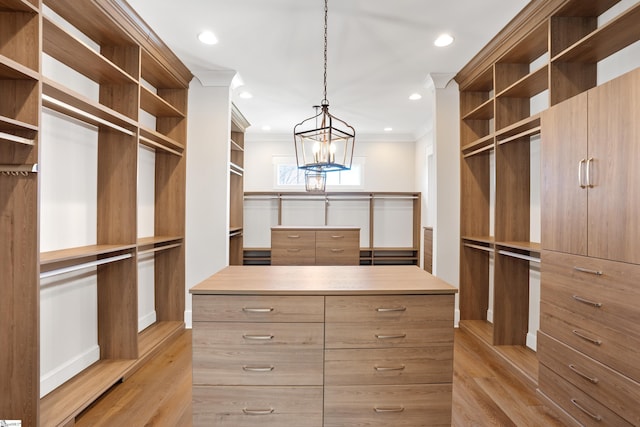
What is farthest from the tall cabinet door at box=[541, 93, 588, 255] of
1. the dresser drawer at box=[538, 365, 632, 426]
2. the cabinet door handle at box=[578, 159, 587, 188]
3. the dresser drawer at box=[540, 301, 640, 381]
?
the dresser drawer at box=[538, 365, 632, 426]

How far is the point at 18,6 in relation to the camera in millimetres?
1641

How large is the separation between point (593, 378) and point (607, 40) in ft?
6.44

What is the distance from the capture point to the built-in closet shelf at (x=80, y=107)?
192 cm

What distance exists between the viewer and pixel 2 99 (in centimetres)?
170

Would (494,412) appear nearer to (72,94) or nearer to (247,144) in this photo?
(72,94)

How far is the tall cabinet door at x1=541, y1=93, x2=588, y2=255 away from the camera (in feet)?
6.28

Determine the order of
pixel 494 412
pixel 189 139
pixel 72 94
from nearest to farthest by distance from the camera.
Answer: pixel 72 94 → pixel 494 412 → pixel 189 139

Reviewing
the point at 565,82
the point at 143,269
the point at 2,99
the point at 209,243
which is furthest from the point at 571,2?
the point at 143,269

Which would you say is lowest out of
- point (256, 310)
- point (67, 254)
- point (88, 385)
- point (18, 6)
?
point (88, 385)

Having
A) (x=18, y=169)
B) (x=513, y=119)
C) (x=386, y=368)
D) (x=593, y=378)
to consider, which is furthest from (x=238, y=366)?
(x=513, y=119)

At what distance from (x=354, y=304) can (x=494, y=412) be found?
1.30m

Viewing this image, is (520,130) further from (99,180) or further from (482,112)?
(99,180)

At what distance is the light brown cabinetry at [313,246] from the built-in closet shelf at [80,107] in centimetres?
214

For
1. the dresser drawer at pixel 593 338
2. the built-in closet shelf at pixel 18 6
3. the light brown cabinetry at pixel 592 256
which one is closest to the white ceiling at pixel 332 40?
the built-in closet shelf at pixel 18 6
